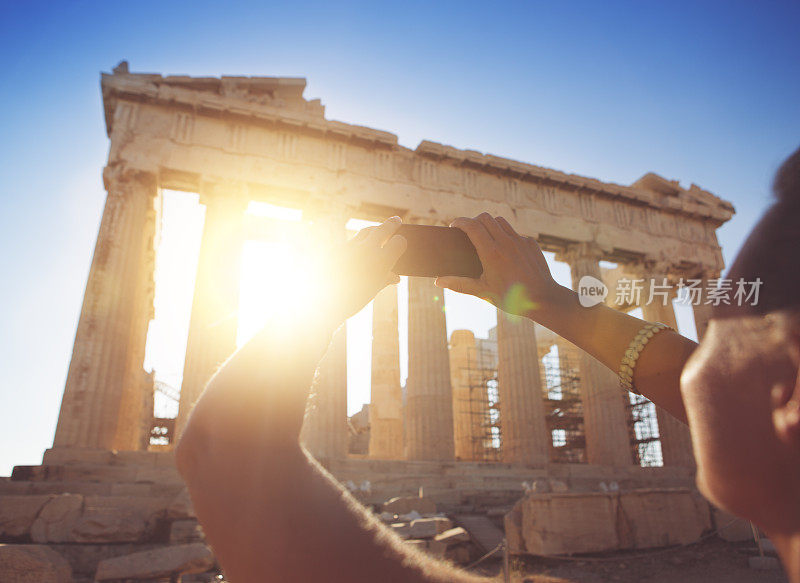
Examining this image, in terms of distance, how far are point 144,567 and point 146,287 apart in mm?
11821

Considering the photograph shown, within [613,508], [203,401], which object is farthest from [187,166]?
[203,401]

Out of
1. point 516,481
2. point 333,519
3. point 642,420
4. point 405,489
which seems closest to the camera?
point 333,519

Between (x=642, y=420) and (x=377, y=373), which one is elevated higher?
(x=377, y=373)

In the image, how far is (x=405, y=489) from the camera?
538 inches

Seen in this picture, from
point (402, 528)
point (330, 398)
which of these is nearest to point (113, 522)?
point (402, 528)

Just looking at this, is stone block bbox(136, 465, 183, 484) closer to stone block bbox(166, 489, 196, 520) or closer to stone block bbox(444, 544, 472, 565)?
stone block bbox(166, 489, 196, 520)

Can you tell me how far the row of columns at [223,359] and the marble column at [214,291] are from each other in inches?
1.1

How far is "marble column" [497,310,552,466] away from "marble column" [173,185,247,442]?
8.37m

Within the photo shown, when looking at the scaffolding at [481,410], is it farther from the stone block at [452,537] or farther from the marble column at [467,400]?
the stone block at [452,537]

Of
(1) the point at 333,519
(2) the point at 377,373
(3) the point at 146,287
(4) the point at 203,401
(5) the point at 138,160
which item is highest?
(5) the point at 138,160

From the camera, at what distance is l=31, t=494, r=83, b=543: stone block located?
26.8ft

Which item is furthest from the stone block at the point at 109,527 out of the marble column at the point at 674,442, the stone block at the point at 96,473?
the marble column at the point at 674,442

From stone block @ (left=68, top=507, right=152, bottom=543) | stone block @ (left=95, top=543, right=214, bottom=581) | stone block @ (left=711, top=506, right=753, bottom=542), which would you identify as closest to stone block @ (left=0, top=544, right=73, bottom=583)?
stone block @ (left=95, top=543, right=214, bottom=581)

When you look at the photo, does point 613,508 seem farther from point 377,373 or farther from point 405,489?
point 377,373
